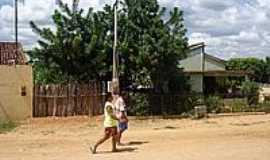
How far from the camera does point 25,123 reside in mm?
28438

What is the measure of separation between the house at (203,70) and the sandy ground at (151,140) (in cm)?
1619

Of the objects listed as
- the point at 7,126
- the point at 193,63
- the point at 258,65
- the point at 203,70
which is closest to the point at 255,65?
the point at 258,65

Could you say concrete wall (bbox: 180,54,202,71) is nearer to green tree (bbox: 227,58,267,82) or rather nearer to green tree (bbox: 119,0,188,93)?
green tree (bbox: 119,0,188,93)

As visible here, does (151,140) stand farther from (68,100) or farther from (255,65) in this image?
(255,65)

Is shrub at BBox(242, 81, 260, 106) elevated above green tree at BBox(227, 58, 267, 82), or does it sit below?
below

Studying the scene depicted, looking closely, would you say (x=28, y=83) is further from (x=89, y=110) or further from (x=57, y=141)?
(x=57, y=141)

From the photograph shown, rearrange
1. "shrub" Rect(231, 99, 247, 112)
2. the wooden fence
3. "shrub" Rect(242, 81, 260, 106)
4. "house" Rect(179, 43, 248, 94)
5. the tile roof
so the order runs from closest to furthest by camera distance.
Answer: the wooden fence → the tile roof → "shrub" Rect(231, 99, 247, 112) → "shrub" Rect(242, 81, 260, 106) → "house" Rect(179, 43, 248, 94)

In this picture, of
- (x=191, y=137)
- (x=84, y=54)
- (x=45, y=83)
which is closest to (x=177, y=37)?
(x=84, y=54)

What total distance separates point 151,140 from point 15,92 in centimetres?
1101

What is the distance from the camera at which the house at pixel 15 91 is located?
29.5 meters

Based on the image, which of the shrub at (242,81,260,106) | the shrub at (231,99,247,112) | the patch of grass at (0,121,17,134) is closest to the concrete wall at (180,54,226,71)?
the shrub at (242,81,260,106)

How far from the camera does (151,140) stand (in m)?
20.7

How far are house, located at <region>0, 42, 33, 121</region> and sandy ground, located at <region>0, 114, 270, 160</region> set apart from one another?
1.05 meters

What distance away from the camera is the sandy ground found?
666 inches
